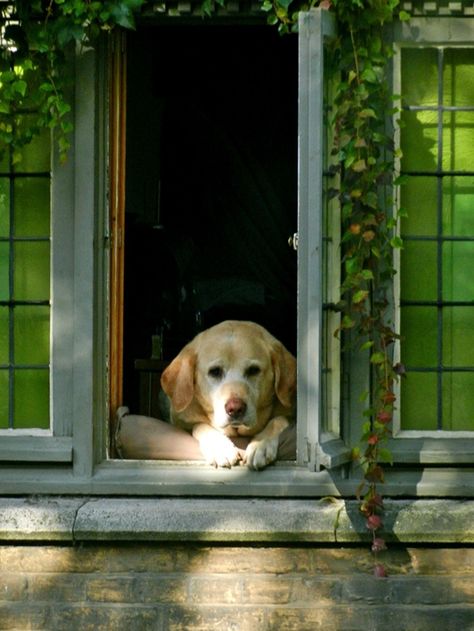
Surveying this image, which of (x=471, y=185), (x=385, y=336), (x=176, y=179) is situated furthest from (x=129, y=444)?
(x=176, y=179)

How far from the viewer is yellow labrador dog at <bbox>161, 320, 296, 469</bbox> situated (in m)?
6.02

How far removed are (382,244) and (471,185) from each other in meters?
0.57

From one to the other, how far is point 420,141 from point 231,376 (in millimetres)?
1368

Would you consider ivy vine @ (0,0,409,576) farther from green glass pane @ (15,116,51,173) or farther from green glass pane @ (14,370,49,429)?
green glass pane @ (14,370,49,429)

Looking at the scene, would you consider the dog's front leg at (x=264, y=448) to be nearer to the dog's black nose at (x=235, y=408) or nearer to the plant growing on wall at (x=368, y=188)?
the dog's black nose at (x=235, y=408)

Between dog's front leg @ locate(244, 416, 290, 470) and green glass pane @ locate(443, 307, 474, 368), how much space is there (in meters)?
0.83

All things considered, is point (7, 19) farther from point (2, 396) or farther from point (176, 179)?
point (176, 179)

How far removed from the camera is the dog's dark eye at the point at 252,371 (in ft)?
20.2

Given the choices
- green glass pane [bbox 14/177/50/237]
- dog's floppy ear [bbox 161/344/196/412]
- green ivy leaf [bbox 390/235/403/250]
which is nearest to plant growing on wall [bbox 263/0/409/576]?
green ivy leaf [bbox 390/235/403/250]

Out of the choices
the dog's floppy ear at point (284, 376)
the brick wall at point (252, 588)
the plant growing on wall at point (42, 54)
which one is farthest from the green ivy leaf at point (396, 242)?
the plant growing on wall at point (42, 54)

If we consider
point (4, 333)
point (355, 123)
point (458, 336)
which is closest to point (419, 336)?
point (458, 336)

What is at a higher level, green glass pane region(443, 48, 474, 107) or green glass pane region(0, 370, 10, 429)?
green glass pane region(443, 48, 474, 107)

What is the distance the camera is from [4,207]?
19.9 ft

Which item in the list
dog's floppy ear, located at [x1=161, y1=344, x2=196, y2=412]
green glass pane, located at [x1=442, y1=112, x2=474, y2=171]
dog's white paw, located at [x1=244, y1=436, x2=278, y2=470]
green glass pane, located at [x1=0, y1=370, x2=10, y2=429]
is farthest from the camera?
dog's floppy ear, located at [x1=161, y1=344, x2=196, y2=412]
